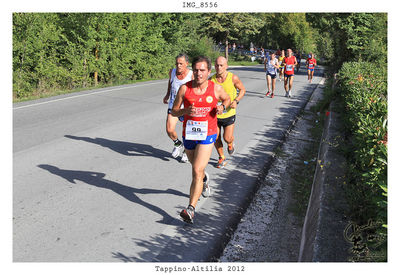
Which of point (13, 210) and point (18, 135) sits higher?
point (18, 135)

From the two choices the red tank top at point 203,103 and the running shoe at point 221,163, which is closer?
the red tank top at point 203,103

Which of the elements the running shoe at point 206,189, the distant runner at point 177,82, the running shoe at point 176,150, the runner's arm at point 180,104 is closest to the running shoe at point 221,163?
the distant runner at point 177,82

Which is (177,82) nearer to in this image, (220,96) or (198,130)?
(220,96)

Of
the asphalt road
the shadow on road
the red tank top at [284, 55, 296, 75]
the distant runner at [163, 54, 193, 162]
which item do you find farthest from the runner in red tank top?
the red tank top at [284, 55, 296, 75]

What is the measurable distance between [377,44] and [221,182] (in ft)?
39.3

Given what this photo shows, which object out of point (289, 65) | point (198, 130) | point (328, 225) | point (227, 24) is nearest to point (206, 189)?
point (198, 130)

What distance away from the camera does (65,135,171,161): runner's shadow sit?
6938 millimetres

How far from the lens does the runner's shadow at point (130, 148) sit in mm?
6938

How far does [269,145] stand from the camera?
7.86 metres

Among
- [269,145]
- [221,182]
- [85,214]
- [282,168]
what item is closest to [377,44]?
[269,145]

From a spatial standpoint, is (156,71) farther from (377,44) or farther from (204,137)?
(204,137)

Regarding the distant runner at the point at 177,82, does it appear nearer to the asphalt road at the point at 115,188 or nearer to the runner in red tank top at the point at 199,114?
the asphalt road at the point at 115,188

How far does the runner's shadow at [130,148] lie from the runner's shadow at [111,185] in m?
1.22

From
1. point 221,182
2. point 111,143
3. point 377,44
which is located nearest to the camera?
point 221,182
